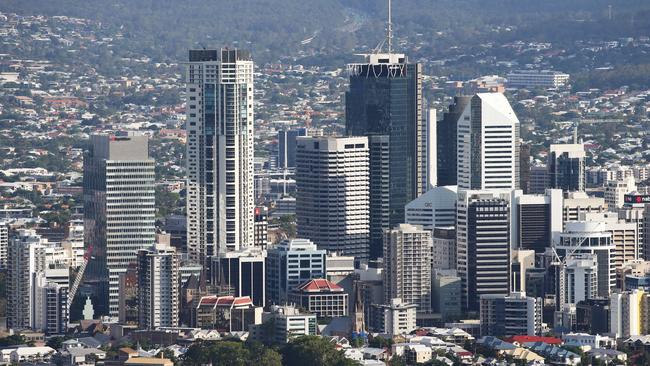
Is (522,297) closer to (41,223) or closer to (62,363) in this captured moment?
(62,363)

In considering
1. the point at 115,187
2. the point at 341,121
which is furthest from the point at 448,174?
the point at 341,121

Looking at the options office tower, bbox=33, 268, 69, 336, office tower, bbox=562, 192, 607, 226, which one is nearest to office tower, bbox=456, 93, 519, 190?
office tower, bbox=562, 192, 607, 226

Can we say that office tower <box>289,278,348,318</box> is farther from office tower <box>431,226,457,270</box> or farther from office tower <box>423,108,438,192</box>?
office tower <box>423,108,438,192</box>

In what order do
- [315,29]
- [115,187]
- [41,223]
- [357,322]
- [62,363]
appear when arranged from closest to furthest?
[62,363], [357,322], [115,187], [41,223], [315,29]

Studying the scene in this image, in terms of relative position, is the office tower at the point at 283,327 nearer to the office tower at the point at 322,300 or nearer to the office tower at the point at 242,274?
the office tower at the point at 322,300

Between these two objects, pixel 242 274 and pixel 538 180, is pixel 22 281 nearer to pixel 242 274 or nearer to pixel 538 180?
pixel 242 274

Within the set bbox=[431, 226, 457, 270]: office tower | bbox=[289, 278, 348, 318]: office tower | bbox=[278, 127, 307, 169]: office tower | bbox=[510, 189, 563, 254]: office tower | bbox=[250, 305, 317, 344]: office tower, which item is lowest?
bbox=[250, 305, 317, 344]: office tower
